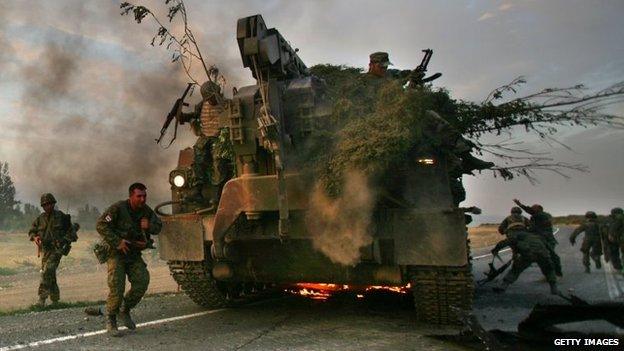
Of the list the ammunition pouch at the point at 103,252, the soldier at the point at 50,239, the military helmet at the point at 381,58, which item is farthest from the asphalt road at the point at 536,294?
the soldier at the point at 50,239

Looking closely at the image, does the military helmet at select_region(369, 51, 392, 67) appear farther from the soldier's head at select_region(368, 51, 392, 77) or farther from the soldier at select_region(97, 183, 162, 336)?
the soldier at select_region(97, 183, 162, 336)

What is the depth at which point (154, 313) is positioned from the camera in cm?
610

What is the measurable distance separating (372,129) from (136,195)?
234cm

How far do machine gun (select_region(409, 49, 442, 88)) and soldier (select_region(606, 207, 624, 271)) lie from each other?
25.5ft

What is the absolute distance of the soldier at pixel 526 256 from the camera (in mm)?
8109

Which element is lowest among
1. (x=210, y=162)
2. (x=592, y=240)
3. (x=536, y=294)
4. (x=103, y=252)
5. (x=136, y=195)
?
(x=536, y=294)

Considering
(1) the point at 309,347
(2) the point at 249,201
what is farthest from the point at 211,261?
(1) the point at 309,347

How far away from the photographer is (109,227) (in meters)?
4.99

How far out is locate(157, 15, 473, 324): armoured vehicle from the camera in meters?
4.96

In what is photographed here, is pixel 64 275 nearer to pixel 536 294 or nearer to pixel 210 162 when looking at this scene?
pixel 210 162

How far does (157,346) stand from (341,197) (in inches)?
79.0

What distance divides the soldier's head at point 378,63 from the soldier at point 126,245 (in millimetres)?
3001

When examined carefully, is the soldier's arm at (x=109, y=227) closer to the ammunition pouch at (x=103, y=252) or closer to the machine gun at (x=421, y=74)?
the ammunition pouch at (x=103, y=252)

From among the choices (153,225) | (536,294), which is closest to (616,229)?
(536,294)
